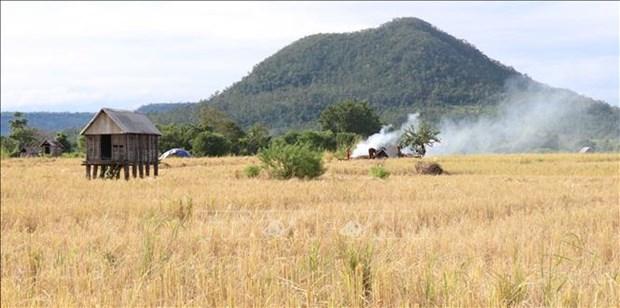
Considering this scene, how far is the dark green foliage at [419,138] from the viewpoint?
3222cm

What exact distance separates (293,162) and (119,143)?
8075mm

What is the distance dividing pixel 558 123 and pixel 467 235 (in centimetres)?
4577

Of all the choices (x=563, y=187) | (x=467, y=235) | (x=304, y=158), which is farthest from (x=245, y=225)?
(x=304, y=158)

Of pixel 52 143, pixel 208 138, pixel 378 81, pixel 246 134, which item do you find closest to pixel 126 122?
pixel 208 138

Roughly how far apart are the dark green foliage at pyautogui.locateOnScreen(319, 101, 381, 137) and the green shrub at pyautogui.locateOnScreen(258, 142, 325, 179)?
31.5m

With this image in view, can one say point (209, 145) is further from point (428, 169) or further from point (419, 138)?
point (428, 169)

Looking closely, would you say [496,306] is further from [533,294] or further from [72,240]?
[72,240]

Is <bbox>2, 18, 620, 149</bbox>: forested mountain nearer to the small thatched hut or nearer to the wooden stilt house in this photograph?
the small thatched hut

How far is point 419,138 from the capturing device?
32875 mm

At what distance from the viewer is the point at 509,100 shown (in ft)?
229

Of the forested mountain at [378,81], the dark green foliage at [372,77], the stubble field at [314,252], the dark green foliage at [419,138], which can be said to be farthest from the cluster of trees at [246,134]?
the stubble field at [314,252]

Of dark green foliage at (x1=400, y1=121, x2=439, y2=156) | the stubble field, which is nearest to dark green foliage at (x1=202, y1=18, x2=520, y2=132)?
dark green foliage at (x1=400, y1=121, x2=439, y2=156)

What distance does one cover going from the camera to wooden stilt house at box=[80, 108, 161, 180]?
26.6 metres

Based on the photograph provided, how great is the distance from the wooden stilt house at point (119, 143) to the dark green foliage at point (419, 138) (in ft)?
40.1
